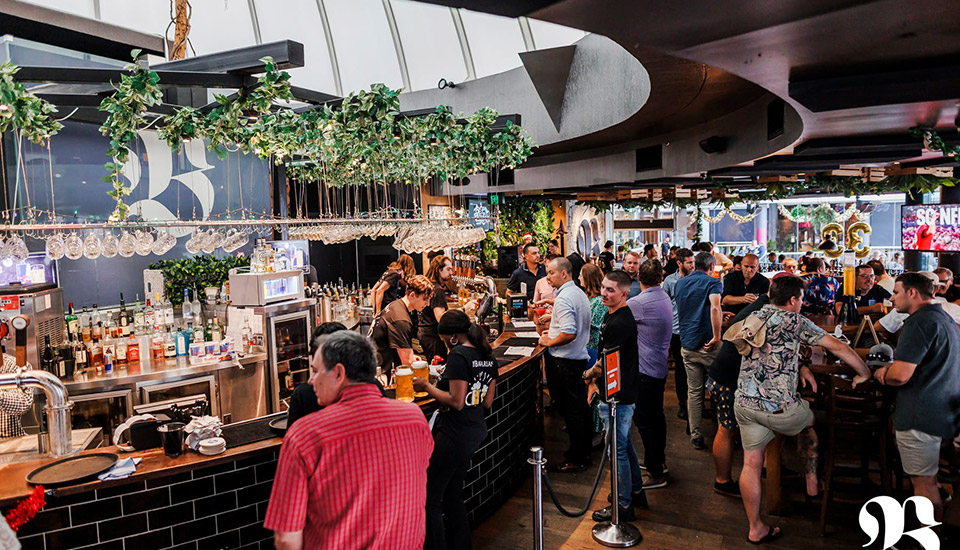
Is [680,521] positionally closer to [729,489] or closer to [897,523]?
[729,489]

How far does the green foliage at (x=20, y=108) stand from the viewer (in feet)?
9.93

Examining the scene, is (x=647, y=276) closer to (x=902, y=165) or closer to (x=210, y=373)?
(x=210, y=373)

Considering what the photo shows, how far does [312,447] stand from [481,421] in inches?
63.0

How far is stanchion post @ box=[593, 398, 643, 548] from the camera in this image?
393cm

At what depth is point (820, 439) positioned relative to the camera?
16.0 feet

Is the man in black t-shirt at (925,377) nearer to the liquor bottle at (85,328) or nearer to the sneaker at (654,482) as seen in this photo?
the sneaker at (654,482)

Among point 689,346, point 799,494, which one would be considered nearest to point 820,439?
point 799,494

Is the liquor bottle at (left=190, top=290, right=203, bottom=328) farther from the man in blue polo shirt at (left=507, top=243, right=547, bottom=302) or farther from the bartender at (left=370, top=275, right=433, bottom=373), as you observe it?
the man in blue polo shirt at (left=507, top=243, right=547, bottom=302)

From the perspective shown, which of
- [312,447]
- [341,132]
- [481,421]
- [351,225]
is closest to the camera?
[312,447]

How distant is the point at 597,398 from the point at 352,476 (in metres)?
2.48

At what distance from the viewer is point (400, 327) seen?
461 cm

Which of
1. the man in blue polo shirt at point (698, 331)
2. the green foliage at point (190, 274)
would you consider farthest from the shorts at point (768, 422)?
the green foliage at point (190, 274)

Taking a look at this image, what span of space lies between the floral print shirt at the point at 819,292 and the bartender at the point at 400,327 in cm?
516

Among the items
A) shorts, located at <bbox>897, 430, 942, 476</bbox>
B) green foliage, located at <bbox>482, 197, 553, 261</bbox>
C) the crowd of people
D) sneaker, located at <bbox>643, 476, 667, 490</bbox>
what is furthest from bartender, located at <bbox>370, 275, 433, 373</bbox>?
green foliage, located at <bbox>482, 197, 553, 261</bbox>
